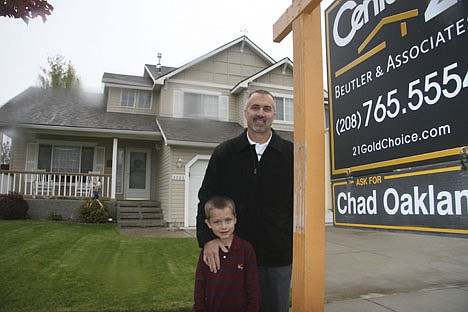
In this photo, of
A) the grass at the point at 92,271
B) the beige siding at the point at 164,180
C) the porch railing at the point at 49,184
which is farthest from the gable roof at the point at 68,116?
the grass at the point at 92,271

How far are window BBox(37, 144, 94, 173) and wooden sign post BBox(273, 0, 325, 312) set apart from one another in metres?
12.8

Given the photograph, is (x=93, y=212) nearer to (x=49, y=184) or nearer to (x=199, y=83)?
(x=49, y=184)

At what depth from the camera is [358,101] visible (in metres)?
1.96

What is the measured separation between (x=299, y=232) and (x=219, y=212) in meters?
0.50

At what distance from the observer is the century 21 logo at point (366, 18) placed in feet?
5.11

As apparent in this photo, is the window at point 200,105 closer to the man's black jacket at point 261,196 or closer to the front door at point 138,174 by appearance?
the front door at point 138,174

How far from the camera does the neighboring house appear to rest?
38.9 ft

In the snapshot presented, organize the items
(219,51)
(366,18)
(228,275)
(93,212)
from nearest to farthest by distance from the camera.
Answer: (366,18)
(228,275)
(93,212)
(219,51)

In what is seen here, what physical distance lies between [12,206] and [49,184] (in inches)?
60.2

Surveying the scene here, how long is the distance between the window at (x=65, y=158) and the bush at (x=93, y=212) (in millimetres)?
2442

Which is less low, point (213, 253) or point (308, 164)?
point (308, 164)

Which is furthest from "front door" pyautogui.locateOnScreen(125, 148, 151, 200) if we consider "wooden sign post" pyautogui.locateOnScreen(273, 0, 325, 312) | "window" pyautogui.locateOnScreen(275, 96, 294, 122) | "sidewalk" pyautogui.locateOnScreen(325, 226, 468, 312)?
"wooden sign post" pyautogui.locateOnScreen(273, 0, 325, 312)

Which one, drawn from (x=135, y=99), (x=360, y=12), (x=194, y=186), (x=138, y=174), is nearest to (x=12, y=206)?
(x=138, y=174)

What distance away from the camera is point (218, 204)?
87.5 inches
